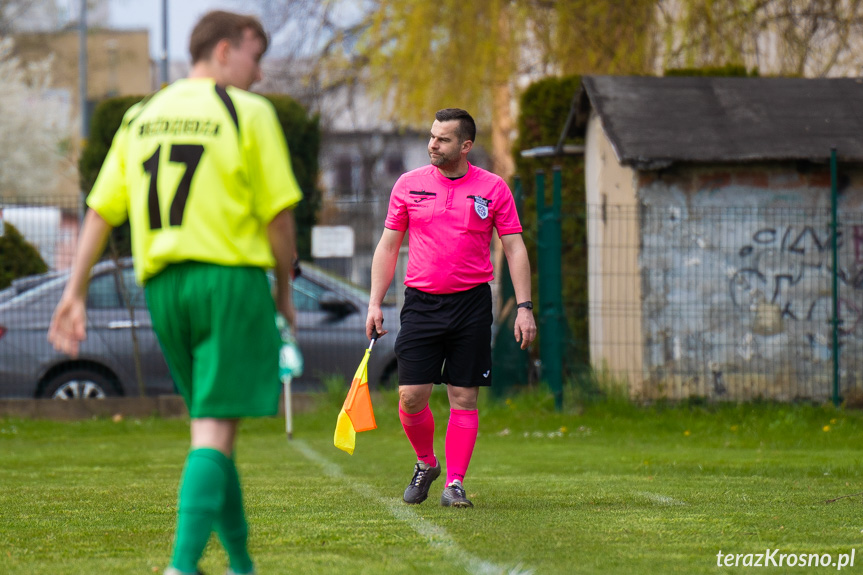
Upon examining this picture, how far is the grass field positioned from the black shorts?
0.69 meters

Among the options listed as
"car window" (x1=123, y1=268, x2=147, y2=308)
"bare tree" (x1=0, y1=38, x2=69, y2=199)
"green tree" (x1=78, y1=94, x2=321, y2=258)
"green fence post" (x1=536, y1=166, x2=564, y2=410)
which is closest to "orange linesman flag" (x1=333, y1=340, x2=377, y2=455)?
"green fence post" (x1=536, y1=166, x2=564, y2=410)

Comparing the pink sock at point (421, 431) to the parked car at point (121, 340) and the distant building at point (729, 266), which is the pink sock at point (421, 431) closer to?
the distant building at point (729, 266)

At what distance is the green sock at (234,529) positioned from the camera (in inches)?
147

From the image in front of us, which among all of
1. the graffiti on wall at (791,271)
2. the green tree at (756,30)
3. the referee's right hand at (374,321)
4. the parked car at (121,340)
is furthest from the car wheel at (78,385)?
the green tree at (756,30)

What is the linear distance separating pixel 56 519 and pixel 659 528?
286 centimetres

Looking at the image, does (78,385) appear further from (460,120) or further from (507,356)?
(460,120)

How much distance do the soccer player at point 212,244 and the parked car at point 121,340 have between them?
870cm

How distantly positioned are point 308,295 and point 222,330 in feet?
29.3

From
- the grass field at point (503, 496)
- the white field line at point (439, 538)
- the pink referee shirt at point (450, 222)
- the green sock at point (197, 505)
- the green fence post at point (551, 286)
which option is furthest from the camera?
the green fence post at point (551, 286)

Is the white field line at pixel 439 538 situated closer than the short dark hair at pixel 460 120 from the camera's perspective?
Yes

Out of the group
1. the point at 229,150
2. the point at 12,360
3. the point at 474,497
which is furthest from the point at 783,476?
the point at 12,360

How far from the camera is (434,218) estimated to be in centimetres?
604

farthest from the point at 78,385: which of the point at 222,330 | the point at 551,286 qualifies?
the point at 222,330

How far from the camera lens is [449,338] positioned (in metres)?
6.09
